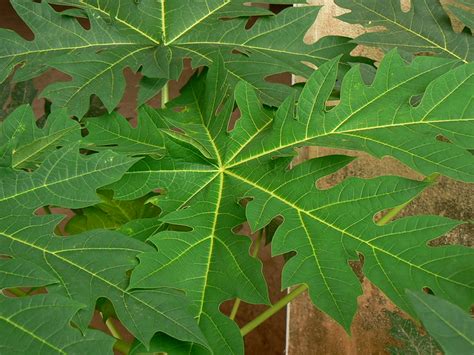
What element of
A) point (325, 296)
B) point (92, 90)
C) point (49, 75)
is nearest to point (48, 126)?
point (92, 90)

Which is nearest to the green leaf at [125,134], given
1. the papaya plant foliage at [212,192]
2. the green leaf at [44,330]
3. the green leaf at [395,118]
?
the papaya plant foliage at [212,192]

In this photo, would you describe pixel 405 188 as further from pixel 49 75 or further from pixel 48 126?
pixel 49 75

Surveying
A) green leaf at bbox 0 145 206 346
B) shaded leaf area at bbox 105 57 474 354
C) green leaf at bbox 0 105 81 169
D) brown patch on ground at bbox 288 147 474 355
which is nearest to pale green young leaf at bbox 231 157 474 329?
shaded leaf area at bbox 105 57 474 354

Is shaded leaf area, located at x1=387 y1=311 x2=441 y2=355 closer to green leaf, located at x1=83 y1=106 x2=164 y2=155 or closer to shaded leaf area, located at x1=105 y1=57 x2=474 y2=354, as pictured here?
shaded leaf area, located at x1=105 y1=57 x2=474 y2=354

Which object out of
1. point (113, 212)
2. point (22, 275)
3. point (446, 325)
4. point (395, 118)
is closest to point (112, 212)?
point (113, 212)

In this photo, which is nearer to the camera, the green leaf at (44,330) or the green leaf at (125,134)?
the green leaf at (44,330)

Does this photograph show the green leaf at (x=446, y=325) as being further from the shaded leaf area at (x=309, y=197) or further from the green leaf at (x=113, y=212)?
the green leaf at (x=113, y=212)
